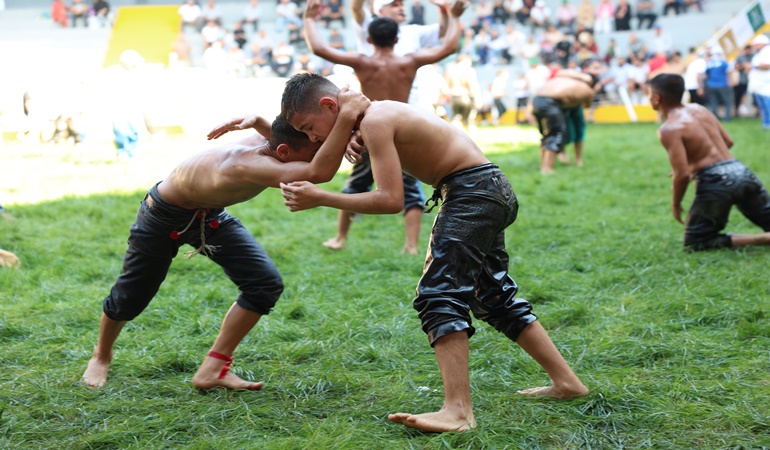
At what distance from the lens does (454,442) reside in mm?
2920

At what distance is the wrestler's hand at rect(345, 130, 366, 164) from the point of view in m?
3.00

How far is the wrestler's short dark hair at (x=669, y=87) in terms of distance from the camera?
18.5 ft

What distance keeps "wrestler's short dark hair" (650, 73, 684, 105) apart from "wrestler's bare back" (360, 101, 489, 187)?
9.70 feet

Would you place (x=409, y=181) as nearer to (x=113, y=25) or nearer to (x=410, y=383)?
(x=410, y=383)

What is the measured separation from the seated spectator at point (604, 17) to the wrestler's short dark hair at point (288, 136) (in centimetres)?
2142

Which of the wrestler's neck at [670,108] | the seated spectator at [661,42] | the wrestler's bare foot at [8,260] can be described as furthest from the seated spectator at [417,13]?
the wrestler's bare foot at [8,260]

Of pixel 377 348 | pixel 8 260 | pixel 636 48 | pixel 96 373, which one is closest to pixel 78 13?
pixel 636 48

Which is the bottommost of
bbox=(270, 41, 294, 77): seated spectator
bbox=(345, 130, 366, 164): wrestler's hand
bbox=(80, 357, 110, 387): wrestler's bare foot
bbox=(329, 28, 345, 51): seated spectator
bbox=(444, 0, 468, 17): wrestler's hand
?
bbox=(270, 41, 294, 77): seated spectator

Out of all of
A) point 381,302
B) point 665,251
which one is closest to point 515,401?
point 381,302

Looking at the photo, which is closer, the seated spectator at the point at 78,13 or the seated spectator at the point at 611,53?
the seated spectator at the point at 611,53

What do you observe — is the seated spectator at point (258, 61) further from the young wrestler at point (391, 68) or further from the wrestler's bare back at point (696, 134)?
the wrestler's bare back at point (696, 134)

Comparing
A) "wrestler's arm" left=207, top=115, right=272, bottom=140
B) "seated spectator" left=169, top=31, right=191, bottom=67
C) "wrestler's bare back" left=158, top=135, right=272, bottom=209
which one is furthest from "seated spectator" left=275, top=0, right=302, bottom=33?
"wrestler's bare back" left=158, top=135, right=272, bottom=209

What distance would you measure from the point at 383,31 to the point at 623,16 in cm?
1841

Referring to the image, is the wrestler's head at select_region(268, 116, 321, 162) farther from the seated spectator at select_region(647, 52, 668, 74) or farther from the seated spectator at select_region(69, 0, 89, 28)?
the seated spectator at select_region(69, 0, 89, 28)
